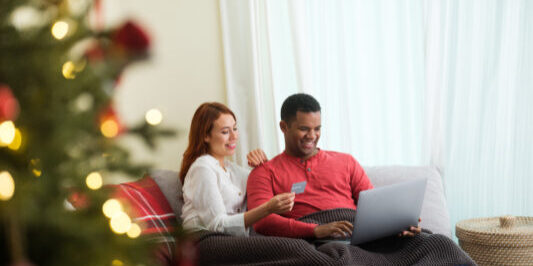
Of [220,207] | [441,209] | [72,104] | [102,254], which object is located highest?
[72,104]

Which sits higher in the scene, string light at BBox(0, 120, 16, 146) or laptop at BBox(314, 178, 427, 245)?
string light at BBox(0, 120, 16, 146)

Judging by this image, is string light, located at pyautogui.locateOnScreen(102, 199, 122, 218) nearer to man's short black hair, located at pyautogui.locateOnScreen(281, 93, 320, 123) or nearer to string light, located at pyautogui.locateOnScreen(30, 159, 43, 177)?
string light, located at pyautogui.locateOnScreen(30, 159, 43, 177)

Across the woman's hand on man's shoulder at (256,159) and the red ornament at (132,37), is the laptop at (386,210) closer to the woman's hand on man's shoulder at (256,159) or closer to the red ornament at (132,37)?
the woman's hand on man's shoulder at (256,159)

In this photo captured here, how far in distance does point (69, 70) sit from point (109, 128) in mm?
90

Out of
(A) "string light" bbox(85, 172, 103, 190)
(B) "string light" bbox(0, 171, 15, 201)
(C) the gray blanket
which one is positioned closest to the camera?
(B) "string light" bbox(0, 171, 15, 201)

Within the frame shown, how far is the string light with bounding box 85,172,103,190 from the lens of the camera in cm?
67

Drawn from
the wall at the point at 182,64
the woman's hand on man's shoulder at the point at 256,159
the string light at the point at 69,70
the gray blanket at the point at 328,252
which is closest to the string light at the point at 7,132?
the string light at the point at 69,70

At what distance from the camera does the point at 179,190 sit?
2.59 meters

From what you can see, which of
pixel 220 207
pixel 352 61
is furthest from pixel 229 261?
pixel 352 61

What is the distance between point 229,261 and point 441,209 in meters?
1.17

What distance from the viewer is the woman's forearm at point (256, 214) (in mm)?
2131

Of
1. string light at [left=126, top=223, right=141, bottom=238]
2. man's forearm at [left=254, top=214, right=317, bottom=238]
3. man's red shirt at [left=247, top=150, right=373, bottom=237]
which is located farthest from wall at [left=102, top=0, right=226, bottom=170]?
string light at [left=126, top=223, right=141, bottom=238]

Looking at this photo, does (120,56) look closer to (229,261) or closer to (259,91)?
(229,261)

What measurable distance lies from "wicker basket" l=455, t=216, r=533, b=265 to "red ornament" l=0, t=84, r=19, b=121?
7.29 feet
